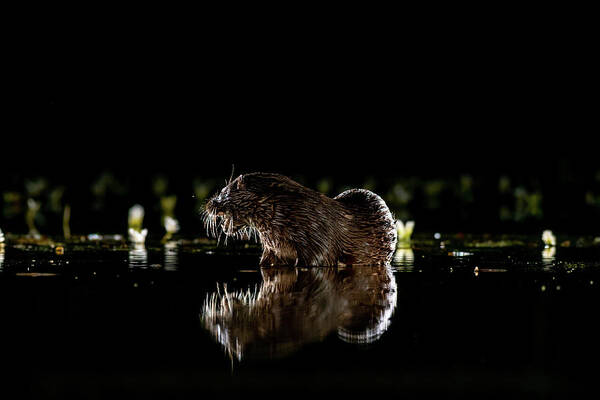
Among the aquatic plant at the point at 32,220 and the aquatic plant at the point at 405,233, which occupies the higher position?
the aquatic plant at the point at 32,220

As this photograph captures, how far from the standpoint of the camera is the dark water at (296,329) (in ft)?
15.7

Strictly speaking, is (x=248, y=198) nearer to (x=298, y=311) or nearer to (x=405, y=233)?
(x=298, y=311)

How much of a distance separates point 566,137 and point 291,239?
59.8 feet

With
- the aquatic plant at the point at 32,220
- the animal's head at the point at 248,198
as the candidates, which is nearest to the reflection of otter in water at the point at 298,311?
the animal's head at the point at 248,198

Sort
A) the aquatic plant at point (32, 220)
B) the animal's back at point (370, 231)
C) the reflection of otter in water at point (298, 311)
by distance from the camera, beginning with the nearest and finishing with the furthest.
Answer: the reflection of otter in water at point (298, 311) < the animal's back at point (370, 231) < the aquatic plant at point (32, 220)

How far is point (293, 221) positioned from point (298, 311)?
3.14 metres

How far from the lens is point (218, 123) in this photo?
27750 millimetres

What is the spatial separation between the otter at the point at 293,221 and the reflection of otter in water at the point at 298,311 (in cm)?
50

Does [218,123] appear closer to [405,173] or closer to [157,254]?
[405,173]

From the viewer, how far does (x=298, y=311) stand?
708cm

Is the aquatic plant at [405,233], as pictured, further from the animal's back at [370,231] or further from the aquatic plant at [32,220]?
the aquatic plant at [32,220]

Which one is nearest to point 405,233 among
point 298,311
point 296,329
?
point 298,311

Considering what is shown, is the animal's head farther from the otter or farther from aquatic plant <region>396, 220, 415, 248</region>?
A: aquatic plant <region>396, 220, 415, 248</region>

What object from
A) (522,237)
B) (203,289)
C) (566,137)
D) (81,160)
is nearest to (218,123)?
(81,160)
